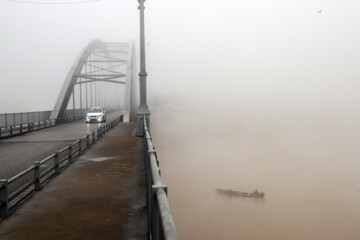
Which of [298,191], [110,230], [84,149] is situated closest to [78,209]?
[110,230]

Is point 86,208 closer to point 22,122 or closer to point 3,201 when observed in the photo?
point 3,201

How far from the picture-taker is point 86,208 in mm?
7363

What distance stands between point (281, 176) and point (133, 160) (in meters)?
113

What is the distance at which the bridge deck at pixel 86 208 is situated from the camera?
233 inches

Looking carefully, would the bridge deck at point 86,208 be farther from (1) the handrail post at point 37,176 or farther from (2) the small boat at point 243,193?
(2) the small boat at point 243,193

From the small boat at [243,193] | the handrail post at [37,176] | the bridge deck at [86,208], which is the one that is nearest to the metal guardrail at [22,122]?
the bridge deck at [86,208]

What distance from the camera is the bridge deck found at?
19.5 ft

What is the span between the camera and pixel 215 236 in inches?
2432

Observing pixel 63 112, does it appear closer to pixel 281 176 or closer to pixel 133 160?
pixel 133 160

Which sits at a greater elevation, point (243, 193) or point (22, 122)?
point (22, 122)

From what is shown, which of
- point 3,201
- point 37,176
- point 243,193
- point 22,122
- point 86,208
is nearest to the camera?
point 3,201

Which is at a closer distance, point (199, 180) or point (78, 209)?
point (78, 209)

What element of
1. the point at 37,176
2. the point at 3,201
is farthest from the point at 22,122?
the point at 3,201

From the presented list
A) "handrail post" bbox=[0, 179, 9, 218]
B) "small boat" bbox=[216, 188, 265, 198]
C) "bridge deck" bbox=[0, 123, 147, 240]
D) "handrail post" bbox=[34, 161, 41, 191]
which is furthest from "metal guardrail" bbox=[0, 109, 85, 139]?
"small boat" bbox=[216, 188, 265, 198]
